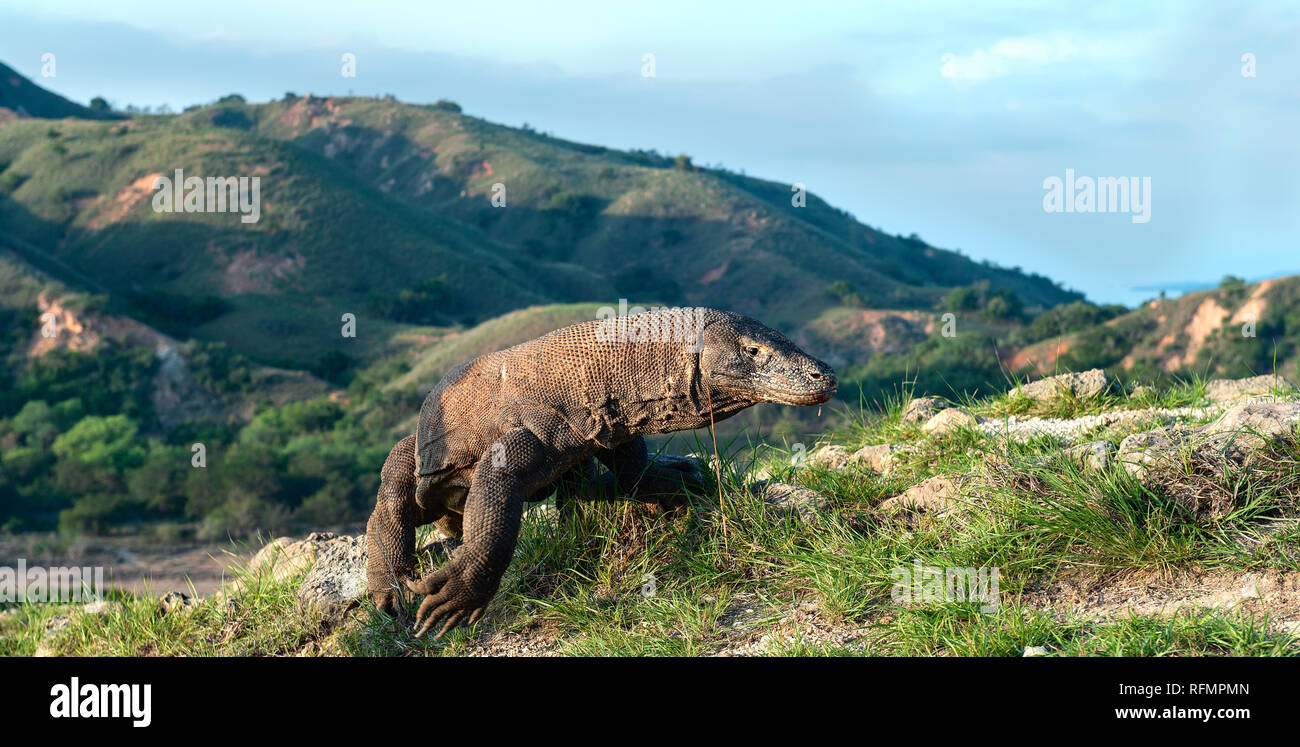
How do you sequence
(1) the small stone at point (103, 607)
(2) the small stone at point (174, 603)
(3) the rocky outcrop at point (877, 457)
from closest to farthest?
(3) the rocky outcrop at point (877, 457)
(2) the small stone at point (174, 603)
(1) the small stone at point (103, 607)

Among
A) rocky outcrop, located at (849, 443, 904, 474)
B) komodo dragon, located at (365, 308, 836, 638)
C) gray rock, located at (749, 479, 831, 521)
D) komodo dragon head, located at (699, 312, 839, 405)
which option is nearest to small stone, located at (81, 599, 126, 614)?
komodo dragon, located at (365, 308, 836, 638)

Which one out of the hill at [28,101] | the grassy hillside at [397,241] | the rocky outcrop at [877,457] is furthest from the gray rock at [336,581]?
the hill at [28,101]

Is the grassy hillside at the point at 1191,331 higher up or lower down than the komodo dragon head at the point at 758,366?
higher up

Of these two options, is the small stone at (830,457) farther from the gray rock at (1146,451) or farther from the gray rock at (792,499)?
the gray rock at (1146,451)

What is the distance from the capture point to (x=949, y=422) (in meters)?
5.83

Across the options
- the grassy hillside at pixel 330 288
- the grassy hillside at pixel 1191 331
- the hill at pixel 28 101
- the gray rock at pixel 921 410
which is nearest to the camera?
the gray rock at pixel 921 410

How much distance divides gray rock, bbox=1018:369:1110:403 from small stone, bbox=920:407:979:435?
0.53 m

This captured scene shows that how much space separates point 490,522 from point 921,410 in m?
3.42

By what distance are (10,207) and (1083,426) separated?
61.8 meters

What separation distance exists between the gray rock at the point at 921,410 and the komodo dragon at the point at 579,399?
8.37 feet

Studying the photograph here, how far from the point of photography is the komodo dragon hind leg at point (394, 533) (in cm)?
474

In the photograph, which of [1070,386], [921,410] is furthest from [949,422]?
[1070,386]

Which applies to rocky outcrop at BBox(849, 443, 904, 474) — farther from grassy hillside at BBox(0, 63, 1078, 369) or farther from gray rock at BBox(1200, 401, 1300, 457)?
grassy hillside at BBox(0, 63, 1078, 369)

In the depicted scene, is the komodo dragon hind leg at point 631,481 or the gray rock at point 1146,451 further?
the komodo dragon hind leg at point 631,481
